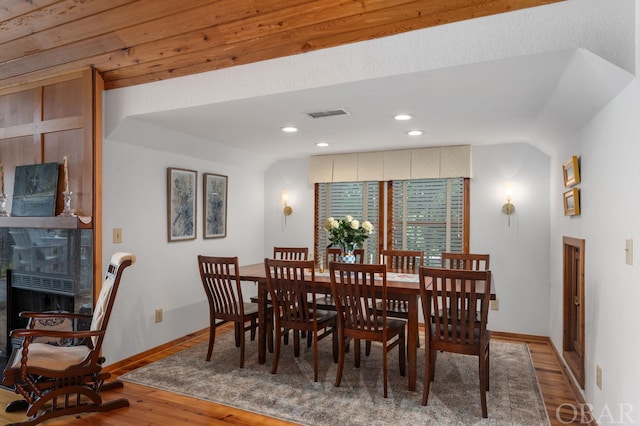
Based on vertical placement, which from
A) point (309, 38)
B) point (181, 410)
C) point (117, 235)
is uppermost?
point (309, 38)

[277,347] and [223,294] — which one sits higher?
→ [223,294]

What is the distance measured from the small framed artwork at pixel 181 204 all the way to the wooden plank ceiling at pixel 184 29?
1162 millimetres

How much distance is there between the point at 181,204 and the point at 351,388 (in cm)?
262

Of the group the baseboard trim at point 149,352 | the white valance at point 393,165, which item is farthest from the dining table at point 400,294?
the white valance at point 393,165

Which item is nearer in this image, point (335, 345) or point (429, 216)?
point (335, 345)

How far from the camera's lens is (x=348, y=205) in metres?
5.30

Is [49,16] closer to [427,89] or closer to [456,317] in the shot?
[427,89]

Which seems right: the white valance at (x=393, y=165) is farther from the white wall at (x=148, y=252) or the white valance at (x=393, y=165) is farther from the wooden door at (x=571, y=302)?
the wooden door at (x=571, y=302)

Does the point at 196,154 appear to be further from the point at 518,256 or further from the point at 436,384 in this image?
the point at 518,256

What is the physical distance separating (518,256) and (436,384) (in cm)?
201

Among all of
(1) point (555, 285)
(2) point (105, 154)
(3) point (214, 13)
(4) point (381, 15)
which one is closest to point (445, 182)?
(1) point (555, 285)

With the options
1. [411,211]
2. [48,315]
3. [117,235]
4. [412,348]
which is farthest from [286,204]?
[48,315]

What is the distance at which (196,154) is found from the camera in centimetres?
446

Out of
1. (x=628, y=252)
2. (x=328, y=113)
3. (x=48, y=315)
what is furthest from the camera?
(x=328, y=113)
